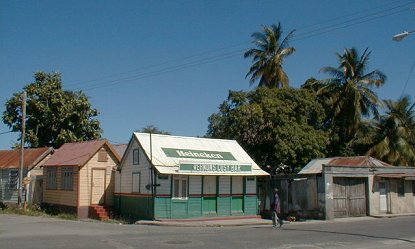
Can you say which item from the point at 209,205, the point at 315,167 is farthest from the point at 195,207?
the point at 315,167

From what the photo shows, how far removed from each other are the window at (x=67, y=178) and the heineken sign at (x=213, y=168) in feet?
28.5

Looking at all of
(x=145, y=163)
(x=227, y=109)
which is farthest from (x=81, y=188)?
(x=227, y=109)

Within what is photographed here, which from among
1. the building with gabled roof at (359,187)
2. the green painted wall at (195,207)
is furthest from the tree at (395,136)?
the green painted wall at (195,207)

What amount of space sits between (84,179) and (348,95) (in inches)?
992

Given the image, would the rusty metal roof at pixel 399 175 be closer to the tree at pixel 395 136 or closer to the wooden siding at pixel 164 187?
the tree at pixel 395 136

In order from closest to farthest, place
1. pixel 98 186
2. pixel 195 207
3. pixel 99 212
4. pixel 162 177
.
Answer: pixel 162 177 → pixel 195 207 → pixel 99 212 → pixel 98 186

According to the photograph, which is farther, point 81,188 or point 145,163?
point 81,188

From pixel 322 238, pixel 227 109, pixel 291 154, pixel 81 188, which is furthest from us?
pixel 227 109

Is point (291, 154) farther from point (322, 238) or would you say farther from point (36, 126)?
point (36, 126)

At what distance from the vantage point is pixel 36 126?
4369 centimetres

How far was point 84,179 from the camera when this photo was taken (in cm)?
2958

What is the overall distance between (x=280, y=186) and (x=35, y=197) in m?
17.2

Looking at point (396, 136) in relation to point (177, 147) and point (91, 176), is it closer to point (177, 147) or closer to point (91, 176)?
point (177, 147)

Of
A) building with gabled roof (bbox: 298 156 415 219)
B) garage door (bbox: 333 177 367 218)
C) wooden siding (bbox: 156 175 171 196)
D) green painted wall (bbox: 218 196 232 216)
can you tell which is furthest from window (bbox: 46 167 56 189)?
garage door (bbox: 333 177 367 218)
